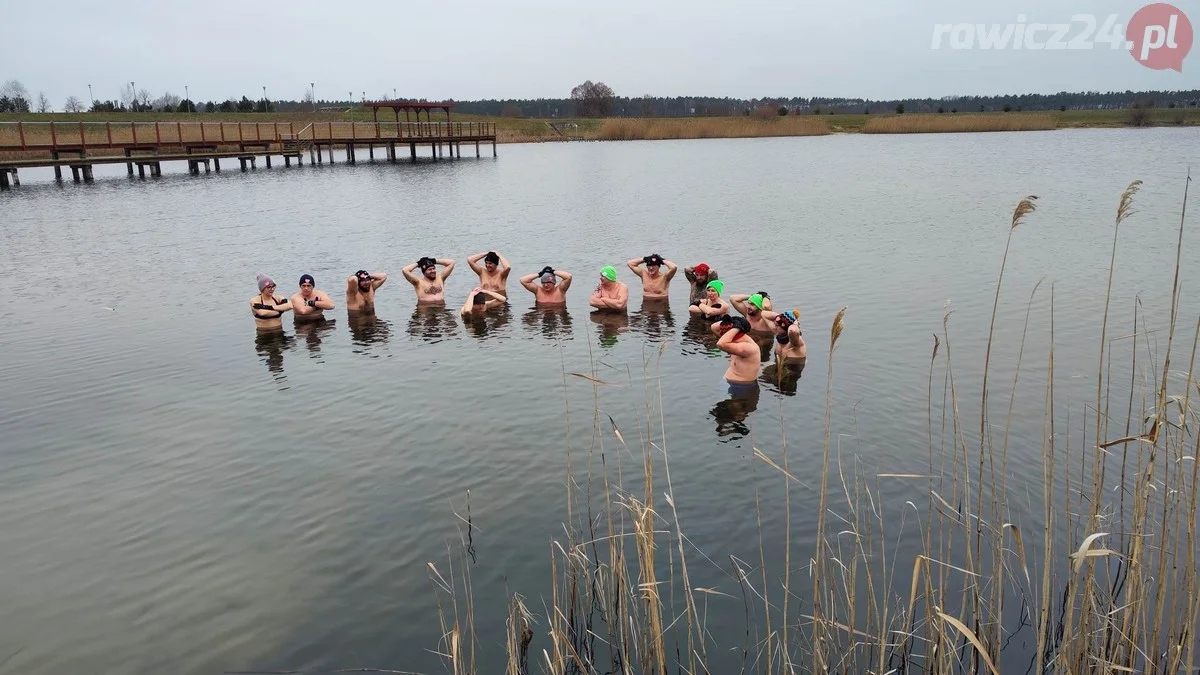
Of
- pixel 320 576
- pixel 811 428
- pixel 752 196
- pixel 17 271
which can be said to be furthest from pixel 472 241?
pixel 320 576

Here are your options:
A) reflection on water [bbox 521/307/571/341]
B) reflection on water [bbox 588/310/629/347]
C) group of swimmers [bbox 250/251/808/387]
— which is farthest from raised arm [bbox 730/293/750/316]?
reflection on water [bbox 521/307/571/341]

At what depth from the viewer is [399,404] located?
36.3 ft

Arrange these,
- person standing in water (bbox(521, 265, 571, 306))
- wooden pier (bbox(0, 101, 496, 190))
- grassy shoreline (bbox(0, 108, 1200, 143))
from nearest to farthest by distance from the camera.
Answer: person standing in water (bbox(521, 265, 571, 306)) < wooden pier (bbox(0, 101, 496, 190)) < grassy shoreline (bbox(0, 108, 1200, 143))

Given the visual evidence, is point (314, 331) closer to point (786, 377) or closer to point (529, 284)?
point (529, 284)

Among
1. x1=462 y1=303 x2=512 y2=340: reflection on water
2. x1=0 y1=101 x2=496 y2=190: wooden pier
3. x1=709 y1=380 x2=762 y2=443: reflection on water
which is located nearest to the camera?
x1=709 y1=380 x2=762 y2=443: reflection on water

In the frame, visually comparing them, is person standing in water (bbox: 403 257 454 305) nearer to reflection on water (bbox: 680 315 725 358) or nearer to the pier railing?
reflection on water (bbox: 680 315 725 358)

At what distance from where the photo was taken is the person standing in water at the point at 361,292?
52.7 feet

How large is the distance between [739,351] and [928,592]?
6.31m

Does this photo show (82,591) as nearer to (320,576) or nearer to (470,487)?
(320,576)

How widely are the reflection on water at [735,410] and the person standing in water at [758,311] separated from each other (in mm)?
2352

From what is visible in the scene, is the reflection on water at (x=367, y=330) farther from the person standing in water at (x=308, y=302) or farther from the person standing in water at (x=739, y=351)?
the person standing in water at (x=739, y=351)

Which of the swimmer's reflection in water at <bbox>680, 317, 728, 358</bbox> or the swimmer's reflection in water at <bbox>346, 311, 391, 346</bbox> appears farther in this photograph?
the swimmer's reflection in water at <bbox>346, 311, 391, 346</bbox>

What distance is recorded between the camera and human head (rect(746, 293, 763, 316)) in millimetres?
13625

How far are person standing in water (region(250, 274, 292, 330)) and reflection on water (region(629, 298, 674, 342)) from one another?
619 centimetres
